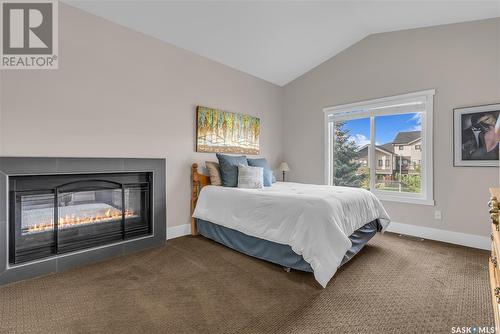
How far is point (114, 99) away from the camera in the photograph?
269 cm

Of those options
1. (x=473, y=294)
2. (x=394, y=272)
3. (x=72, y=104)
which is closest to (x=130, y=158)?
(x=72, y=104)

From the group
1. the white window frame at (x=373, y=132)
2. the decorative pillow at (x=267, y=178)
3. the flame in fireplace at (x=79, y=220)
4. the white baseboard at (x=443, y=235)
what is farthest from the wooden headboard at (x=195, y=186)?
the white baseboard at (x=443, y=235)

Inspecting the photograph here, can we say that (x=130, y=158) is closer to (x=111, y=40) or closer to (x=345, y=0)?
(x=111, y=40)

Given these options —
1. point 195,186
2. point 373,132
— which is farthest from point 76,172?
point 373,132

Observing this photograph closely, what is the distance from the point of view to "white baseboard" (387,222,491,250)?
2848 millimetres

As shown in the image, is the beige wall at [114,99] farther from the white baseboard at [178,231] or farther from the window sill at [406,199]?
the window sill at [406,199]

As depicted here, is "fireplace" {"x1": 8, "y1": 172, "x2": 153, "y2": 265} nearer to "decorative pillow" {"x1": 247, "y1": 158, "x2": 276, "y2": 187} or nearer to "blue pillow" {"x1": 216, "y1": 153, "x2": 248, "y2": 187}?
"blue pillow" {"x1": 216, "y1": 153, "x2": 248, "y2": 187}

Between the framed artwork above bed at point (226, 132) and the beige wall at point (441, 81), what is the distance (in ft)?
4.81

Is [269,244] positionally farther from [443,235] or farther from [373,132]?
[373,132]

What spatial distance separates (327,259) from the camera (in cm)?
191

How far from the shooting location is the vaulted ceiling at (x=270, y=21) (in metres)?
2.64

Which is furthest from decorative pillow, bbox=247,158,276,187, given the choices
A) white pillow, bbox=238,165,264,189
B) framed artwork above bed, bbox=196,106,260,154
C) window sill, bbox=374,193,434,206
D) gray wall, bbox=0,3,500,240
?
window sill, bbox=374,193,434,206

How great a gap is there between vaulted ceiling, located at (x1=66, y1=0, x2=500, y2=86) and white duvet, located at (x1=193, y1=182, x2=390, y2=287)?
203 cm

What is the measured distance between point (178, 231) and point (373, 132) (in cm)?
335
